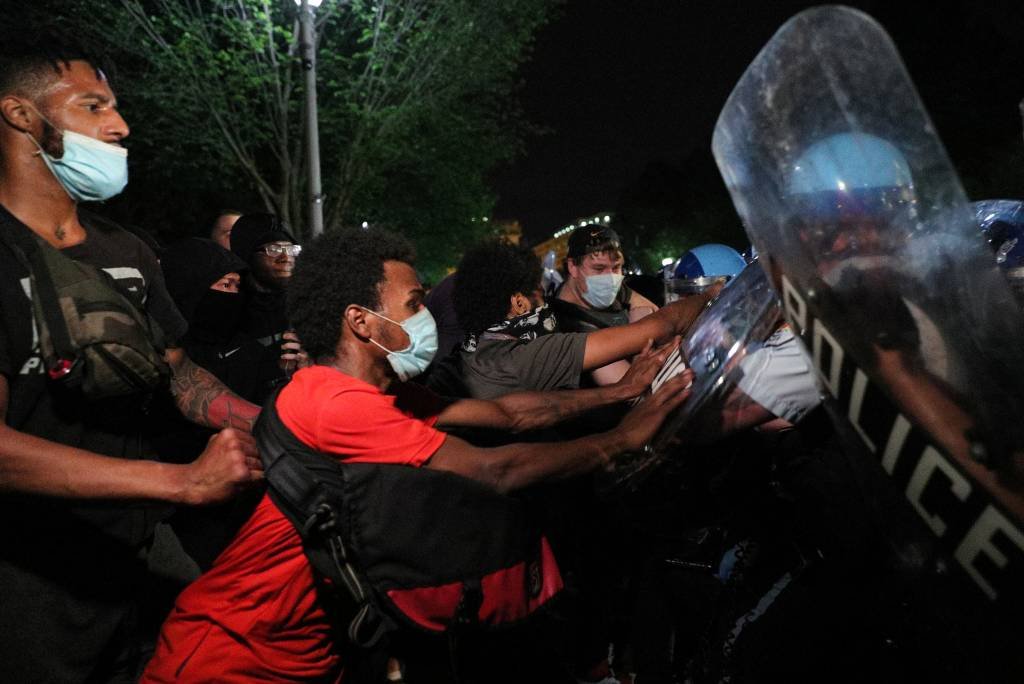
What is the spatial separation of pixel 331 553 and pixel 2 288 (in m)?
1.16

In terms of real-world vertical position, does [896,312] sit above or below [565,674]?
above

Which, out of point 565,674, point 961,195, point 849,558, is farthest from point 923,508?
point 565,674

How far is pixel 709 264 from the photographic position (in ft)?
17.2

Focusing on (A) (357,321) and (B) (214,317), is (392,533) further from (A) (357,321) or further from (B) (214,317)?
(B) (214,317)

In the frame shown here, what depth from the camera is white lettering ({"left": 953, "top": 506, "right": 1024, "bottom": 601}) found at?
3.16ft

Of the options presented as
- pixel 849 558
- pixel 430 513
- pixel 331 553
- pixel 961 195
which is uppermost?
pixel 961 195

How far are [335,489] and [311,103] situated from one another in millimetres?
12165

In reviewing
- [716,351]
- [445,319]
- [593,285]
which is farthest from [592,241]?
[716,351]

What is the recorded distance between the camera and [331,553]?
72.8 inches

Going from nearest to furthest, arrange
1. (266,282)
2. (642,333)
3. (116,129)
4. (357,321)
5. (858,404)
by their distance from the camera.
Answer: (858,404) → (116,129) → (357,321) → (642,333) → (266,282)

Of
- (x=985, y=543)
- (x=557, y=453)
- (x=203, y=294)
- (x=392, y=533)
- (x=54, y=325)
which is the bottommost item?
(x=203, y=294)

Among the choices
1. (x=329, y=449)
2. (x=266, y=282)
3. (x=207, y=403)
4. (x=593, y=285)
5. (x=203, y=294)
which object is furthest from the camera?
(x=593, y=285)

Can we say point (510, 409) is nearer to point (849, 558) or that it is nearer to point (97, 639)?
point (849, 558)

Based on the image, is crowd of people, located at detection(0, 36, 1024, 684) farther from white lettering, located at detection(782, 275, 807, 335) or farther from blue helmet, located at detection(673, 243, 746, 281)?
blue helmet, located at detection(673, 243, 746, 281)
